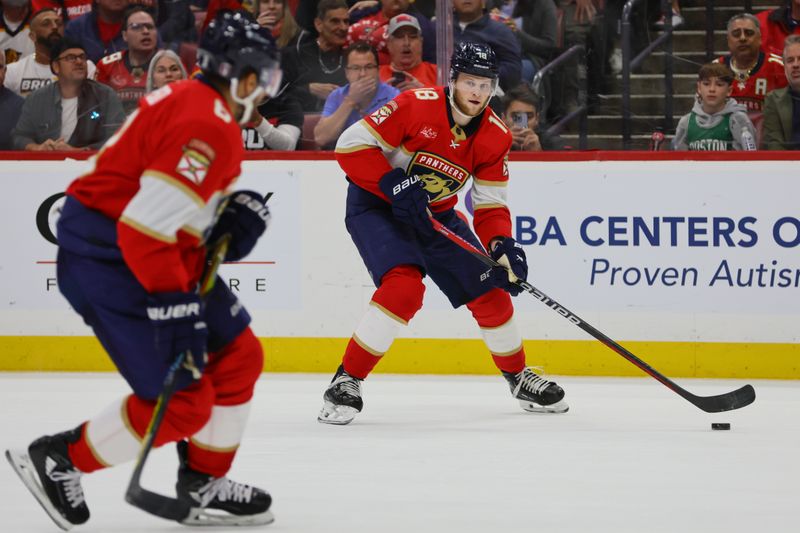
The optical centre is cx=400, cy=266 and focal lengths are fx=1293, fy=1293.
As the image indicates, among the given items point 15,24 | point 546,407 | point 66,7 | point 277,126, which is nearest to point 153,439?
point 546,407

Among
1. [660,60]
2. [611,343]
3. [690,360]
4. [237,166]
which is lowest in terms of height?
[690,360]

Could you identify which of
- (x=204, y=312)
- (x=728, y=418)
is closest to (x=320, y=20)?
(x=728, y=418)

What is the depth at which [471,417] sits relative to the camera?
15.4 feet

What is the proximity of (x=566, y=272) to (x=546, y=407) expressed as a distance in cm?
101

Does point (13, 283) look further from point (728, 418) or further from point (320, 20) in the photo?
point (728, 418)

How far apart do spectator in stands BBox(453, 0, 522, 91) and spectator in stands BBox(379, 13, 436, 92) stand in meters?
0.20

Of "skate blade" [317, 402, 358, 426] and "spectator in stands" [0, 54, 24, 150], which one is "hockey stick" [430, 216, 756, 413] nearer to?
"skate blade" [317, 402, 358, 426]

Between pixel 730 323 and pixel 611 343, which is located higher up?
pixel 611 343

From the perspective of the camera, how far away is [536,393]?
4770 millimetres

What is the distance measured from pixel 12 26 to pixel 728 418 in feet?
12.9

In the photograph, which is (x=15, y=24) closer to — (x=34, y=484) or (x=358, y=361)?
(x=358, y=361)

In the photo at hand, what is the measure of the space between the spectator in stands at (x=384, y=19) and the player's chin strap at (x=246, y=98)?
3.16 metres

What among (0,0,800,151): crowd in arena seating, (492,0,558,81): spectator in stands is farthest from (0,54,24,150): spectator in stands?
(492,0,558,81): spectator in stands

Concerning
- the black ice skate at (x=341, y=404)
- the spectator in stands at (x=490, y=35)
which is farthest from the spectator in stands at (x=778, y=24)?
the black ice skate at (x=341, y=404)
